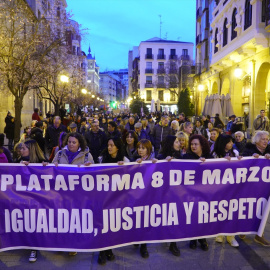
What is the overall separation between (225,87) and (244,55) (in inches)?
247

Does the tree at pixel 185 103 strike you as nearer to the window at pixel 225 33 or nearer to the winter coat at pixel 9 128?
the window at pixel 225 33

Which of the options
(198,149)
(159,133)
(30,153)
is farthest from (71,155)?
(159,133)

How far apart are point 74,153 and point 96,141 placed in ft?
10.2

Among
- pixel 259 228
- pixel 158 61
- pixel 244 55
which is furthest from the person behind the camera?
pixel 158 61

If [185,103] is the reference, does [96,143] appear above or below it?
below

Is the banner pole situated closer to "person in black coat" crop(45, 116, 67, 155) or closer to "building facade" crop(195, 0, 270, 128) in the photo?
"person in black coat" crop(45, 116, 67, 155)

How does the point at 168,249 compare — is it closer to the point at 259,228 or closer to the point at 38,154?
the point at 259,228

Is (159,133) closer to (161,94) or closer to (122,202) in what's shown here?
(122,202)

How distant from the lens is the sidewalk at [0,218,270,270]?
4.32 m

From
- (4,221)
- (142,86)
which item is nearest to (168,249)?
(4,221)

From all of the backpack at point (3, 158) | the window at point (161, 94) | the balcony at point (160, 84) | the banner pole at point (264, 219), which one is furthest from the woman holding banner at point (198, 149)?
the window at point (161, 94)

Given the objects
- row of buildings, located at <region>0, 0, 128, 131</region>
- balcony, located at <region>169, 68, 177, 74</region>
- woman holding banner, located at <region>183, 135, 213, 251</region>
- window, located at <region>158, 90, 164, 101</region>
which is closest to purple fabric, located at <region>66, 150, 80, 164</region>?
woman holding banner, located at <region>183, 135, 213, 251</region>

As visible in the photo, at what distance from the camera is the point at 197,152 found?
5047 millimetres

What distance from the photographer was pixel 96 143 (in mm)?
8125
